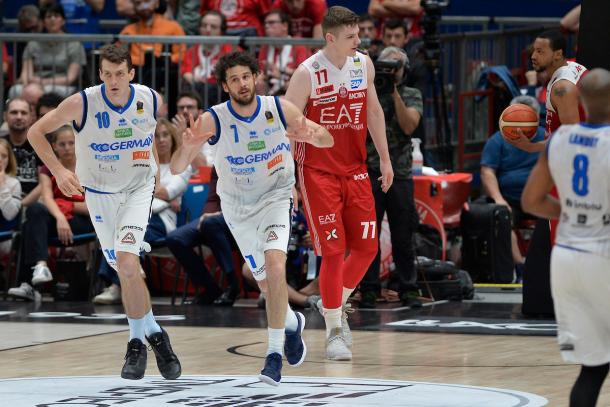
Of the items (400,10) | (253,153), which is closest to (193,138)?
(253,153)

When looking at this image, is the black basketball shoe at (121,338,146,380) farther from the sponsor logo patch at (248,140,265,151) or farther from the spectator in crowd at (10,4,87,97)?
the spectator in crowd at (10,4,87,97)

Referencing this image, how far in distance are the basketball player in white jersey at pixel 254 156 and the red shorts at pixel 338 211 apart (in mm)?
917

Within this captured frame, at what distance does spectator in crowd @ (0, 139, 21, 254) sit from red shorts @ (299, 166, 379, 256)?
4419 millimetres

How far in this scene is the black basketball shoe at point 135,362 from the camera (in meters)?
8.20

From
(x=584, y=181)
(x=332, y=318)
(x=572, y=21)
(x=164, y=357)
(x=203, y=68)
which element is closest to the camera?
(x=584, y=181)

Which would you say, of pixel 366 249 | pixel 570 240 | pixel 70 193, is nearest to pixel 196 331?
pixel 366 249

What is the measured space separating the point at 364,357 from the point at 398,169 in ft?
9.41

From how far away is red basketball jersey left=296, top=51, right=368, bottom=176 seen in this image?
9.55m

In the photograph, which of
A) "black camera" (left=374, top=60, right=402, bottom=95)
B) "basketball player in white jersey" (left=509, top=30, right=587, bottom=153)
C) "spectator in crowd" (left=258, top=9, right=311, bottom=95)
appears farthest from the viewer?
"spectator in crowd" (left=258, top=9, right=311, bottom=95)

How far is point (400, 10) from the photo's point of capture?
1546 cm

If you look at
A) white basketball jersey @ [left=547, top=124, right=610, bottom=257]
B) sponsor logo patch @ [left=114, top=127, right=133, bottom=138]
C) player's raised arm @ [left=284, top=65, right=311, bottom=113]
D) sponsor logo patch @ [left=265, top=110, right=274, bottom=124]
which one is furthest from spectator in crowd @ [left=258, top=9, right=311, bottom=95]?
white basketball jersey @ [left=547, top=124, right=610, bottom=257]

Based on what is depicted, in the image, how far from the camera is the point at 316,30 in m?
15.5

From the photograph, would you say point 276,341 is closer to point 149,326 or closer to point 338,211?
point 149,326

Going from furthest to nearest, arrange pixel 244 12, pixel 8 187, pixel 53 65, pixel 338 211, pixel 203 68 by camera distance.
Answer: pixel 244 12 → pixel 53 65 → pixel 203 68 → pixel 8 187 → pixel 338 211
